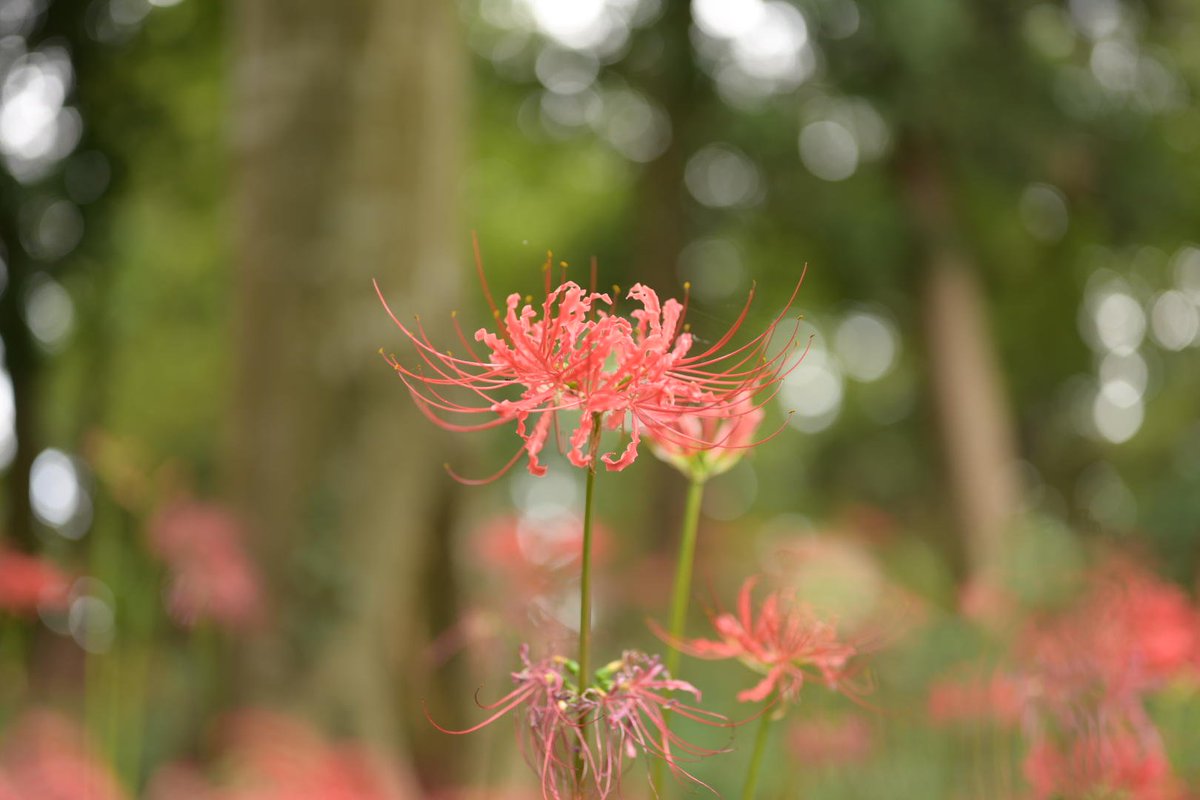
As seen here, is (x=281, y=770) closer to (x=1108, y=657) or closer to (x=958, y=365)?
(x=1108, y=657)

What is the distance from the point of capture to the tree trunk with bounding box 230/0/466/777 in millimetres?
3436

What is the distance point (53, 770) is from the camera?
196 cm

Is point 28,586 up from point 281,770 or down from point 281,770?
up

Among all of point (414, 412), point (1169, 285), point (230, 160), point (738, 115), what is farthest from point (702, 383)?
point (1169, 285)

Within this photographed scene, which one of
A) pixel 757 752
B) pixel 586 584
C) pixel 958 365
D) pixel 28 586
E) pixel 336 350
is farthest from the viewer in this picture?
pixel 958 365

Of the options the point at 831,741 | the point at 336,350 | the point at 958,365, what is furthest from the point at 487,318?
the point at 831,741

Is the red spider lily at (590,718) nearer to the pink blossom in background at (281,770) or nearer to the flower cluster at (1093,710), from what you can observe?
the flower cluster at (1093,710)

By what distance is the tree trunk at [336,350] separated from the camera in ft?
11.3

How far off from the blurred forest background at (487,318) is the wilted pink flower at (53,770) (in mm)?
52

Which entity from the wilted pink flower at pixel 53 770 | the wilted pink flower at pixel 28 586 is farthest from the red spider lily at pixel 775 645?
the wilted pink flower at pixel 28 586

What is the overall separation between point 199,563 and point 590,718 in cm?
201

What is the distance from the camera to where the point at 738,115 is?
7.71m

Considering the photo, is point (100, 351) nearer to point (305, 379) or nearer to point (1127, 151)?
point (305, 379)

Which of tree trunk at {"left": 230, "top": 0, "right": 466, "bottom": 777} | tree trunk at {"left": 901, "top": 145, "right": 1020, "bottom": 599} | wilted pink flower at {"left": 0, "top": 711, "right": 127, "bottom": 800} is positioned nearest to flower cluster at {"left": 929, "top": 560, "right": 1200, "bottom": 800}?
wilted pink flower at {"left": 0, "top": 711, "right": 127, "bottom": 800}
